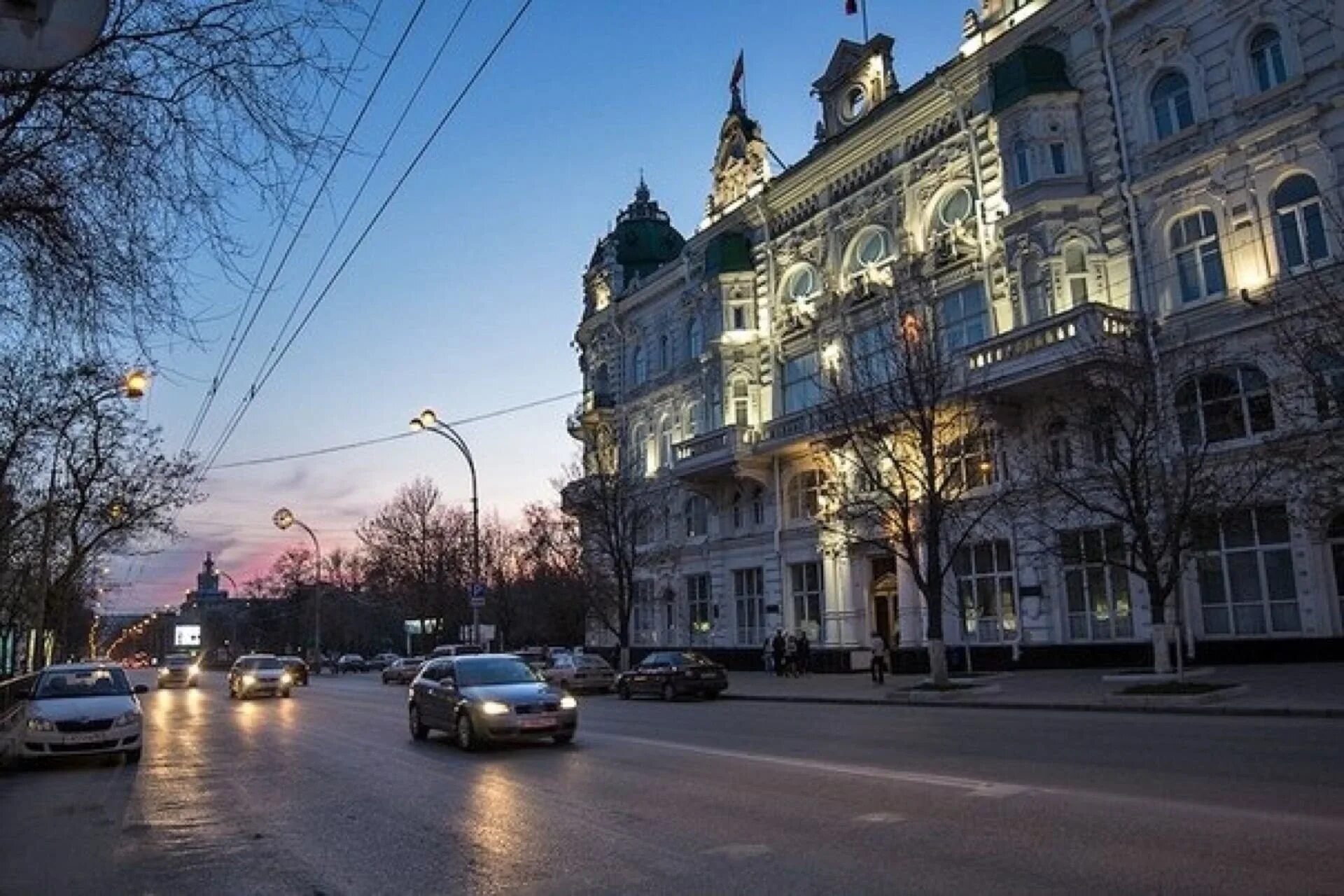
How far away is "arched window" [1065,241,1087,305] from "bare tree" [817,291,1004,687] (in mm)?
3572

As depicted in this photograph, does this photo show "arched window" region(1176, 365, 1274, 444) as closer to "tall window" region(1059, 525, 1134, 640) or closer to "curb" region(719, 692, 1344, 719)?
"tall window" region(1059, 525, 1134, 640)

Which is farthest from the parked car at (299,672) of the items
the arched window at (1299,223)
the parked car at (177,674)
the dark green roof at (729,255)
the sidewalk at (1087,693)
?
the arched window at (1299,223)

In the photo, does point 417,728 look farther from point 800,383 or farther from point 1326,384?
point 800,383

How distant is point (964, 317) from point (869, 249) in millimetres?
5998

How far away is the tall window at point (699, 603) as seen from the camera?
4744 cm

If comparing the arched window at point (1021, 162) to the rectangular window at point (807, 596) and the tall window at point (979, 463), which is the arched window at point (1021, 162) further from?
the rectangular window at point (807, 596)

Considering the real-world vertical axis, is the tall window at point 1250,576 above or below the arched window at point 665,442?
below

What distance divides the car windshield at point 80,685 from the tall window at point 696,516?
30.7 metres

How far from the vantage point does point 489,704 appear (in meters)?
16.6

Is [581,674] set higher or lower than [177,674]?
lower

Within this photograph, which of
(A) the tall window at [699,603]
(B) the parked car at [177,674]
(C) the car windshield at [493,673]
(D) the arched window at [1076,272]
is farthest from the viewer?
(B) the parked car at [177,674]

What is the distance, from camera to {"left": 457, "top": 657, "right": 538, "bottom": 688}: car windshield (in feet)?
59.3

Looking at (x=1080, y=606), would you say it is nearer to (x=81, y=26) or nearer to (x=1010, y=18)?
(x=1010, y=18)

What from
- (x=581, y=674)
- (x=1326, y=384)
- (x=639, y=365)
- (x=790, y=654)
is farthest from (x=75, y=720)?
(x=639, y=365)
